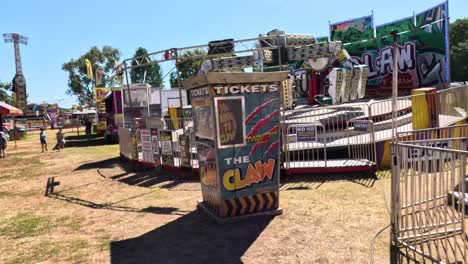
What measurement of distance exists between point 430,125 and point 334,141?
2970 millimetres

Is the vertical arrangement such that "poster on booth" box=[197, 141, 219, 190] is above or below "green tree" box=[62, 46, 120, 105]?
below

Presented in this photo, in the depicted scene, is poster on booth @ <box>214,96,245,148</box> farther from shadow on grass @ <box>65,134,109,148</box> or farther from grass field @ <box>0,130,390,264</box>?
shadow on grass @ <box>65,134,109,148</box>

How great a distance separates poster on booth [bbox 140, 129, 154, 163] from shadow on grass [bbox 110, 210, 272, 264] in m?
5.98

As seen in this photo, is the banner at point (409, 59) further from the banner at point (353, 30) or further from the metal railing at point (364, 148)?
the metal railing at point (364, 148)

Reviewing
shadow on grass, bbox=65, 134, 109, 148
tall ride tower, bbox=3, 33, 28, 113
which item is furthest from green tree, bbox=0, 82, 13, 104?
shadow on grass, bbox=65, 134, 109, 148

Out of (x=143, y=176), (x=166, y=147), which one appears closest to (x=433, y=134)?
(x=166, y=147)

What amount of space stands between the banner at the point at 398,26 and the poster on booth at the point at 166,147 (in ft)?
73.9

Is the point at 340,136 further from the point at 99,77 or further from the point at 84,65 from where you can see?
the point at 84,65

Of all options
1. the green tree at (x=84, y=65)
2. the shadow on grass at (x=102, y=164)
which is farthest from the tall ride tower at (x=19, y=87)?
the shadow on grass at (x=102, y=164)

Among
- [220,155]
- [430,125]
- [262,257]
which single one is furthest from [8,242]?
[430,125]

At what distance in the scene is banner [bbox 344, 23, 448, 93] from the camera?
2494cm

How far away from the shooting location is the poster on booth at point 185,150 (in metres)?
11.2

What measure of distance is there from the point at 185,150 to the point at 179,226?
4.72m

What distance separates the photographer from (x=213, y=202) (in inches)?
281
